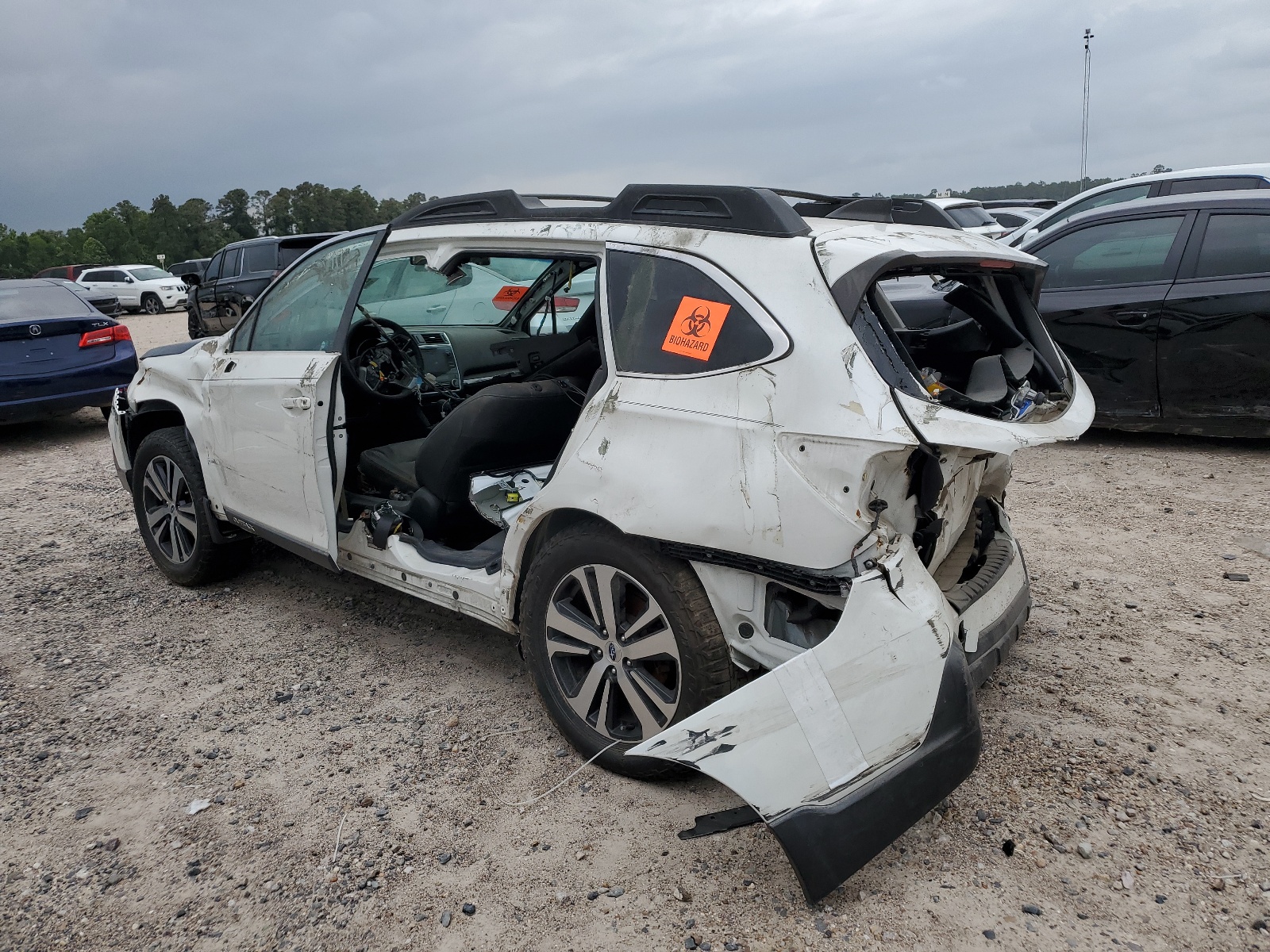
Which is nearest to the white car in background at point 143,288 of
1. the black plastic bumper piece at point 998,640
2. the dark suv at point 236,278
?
the dark suv at point 236,278

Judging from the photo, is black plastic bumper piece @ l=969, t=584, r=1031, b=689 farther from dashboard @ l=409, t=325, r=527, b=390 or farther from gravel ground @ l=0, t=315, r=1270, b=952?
dashboard @ l=409, t=325, r=527, b=390

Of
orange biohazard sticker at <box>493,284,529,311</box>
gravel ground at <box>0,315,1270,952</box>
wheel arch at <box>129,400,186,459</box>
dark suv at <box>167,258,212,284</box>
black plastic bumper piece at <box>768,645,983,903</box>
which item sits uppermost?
dark suv at <box>167,258,212,284</box>

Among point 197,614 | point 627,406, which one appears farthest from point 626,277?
point 197,614

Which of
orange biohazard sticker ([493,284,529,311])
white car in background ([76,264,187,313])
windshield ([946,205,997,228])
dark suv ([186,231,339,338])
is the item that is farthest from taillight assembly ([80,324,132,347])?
white car in background ([76,264,187,313])

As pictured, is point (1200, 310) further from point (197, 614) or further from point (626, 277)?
point (197, 614)

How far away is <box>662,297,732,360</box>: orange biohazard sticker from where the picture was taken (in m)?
2.53

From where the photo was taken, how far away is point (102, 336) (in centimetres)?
868

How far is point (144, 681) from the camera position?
3.69 meters

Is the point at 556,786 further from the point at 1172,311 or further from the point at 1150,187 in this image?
the point at 1150,187

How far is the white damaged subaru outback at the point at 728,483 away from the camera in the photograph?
2230 millimetres

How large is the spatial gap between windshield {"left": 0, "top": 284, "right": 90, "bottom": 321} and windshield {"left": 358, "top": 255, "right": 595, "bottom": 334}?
17.2 feet

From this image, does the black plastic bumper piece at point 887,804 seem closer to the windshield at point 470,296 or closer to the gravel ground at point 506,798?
the gravel ground at point 506,798

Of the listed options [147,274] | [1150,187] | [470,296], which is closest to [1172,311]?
[1150,187]

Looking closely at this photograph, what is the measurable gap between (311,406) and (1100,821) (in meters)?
3.04
